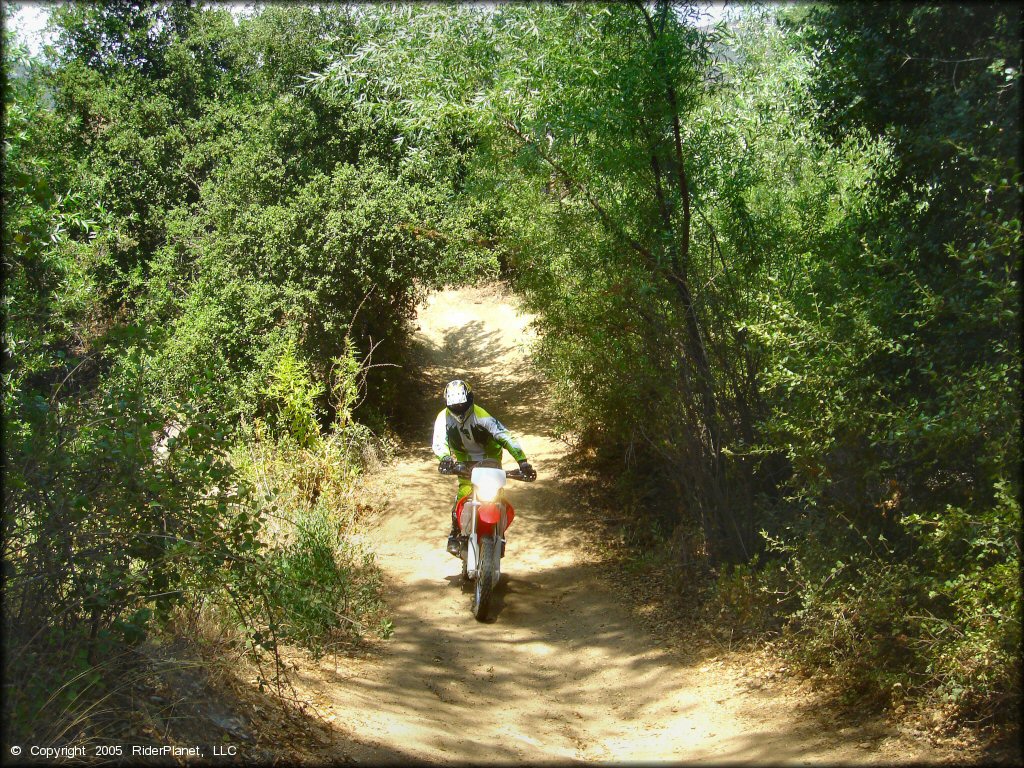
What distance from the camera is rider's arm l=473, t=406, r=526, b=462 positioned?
329 inches

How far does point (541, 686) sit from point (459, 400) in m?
2.92

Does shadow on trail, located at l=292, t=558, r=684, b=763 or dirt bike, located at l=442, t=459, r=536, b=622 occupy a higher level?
dirt bike, located at l=442, t=459, r=536, b=622

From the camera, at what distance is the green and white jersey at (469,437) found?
341 inches

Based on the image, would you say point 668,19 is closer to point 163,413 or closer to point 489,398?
point 163,413

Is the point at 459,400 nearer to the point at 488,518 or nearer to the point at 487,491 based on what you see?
the point at 487,491

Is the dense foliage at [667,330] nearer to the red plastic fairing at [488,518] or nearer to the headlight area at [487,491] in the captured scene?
the red plastic fairing at [488,518]

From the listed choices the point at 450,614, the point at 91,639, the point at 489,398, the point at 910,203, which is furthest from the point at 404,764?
the point at 489,398

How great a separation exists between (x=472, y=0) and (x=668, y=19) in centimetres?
263

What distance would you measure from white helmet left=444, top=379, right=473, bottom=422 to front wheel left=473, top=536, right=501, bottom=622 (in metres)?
1.35

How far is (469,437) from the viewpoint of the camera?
875cm

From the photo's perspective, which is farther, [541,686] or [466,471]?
[466,471]

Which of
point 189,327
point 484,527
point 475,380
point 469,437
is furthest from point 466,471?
point 475,380

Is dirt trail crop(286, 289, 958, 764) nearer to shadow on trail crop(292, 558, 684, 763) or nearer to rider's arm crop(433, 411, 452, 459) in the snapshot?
shadow on trail crop(292, 558, 684, 763)

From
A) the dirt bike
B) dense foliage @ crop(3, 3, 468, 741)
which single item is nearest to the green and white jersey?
the dirt bike
